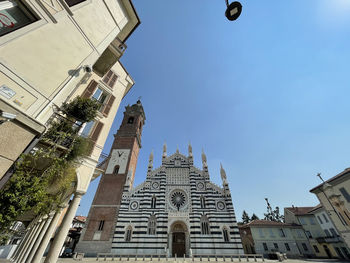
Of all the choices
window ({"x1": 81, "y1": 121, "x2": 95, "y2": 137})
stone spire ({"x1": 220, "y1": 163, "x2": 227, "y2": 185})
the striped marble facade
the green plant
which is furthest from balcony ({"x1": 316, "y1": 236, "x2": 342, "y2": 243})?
the green plant

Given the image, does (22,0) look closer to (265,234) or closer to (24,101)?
(24,101)

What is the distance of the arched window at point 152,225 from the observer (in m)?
17.7

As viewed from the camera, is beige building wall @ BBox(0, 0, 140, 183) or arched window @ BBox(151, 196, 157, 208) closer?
beige building wall @ BBox(0, 0, 140, 183)

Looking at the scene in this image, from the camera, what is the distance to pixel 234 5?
141 inches

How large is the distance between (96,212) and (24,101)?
62.0 feet

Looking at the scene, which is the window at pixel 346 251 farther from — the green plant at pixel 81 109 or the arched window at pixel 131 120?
the arched window at pixel 131 120

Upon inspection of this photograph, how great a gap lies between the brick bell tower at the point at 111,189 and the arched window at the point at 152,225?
4.33 meters

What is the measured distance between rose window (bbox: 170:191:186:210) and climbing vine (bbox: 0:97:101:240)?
16.1m

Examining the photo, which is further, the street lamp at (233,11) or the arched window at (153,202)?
the arched window at (153,202)

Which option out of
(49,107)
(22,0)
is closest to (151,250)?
(49,107)

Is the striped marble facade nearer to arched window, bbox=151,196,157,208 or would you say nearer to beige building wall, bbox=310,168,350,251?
arched window, bbox=151,196,157,208

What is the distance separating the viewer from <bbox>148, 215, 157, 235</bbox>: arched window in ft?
58.0

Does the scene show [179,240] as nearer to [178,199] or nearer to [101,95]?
[178,199]

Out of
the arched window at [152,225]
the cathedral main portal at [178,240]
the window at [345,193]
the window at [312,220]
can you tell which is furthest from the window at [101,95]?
the window at [312,220]
